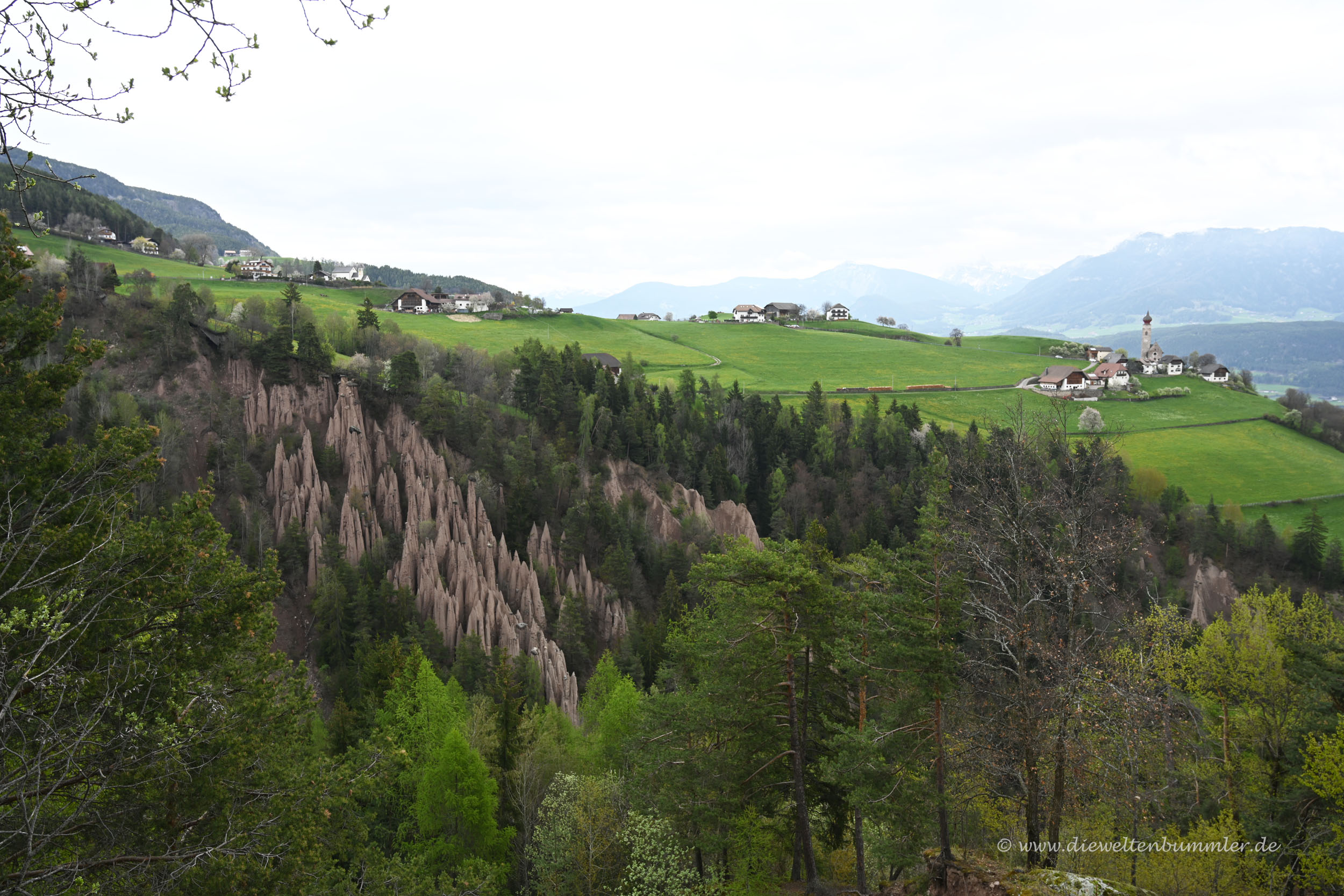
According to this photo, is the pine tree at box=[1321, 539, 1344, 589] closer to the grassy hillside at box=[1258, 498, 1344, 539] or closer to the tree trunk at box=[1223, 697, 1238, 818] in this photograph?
the grassy hillside at box=[1258, 498, 1344, 539]

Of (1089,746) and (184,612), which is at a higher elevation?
(184,612)

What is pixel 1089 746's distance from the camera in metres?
15.1

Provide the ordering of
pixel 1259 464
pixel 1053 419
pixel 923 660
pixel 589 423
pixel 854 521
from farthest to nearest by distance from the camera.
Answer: pixel 1259 464 → pixel 854 521 → pixel 589 423 → pixel 1053 419 → pixel 923 660

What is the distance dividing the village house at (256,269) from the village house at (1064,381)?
125 m

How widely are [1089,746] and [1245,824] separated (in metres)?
11.4

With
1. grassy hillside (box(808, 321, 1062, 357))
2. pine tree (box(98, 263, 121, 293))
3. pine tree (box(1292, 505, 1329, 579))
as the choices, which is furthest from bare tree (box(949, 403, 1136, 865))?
grassy hillside (box(808, 321, 1062, 357))

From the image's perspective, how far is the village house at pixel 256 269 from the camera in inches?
4328

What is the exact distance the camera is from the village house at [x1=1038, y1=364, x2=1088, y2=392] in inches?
4033

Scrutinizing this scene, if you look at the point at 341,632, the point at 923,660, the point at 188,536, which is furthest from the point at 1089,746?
the point at 341,632

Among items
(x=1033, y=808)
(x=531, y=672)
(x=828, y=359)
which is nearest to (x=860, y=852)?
(x=1033, y=808)

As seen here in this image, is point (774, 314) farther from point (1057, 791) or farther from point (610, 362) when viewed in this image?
point (1057, 791)

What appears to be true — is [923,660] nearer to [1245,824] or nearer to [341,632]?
[1245,824]

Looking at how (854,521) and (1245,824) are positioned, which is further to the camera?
(854,521)

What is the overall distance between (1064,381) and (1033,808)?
102 metres
